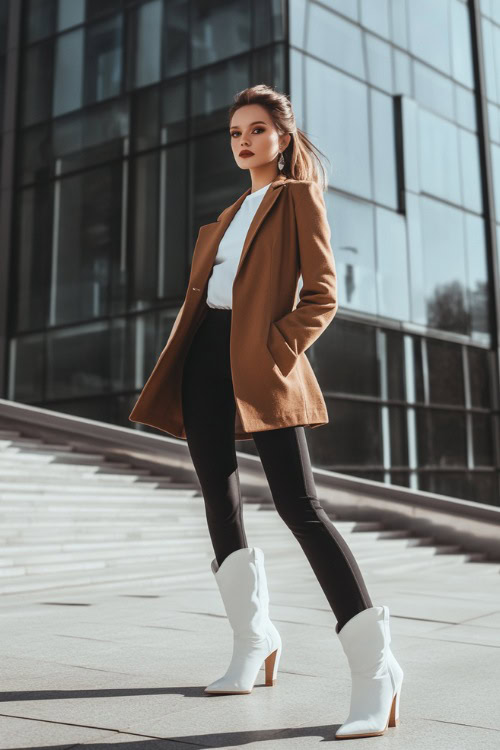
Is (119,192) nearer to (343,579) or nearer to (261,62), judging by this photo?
(261,62)

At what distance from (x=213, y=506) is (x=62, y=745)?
0.87 meters

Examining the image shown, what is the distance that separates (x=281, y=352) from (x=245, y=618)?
0.88 meters

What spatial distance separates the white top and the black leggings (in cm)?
4

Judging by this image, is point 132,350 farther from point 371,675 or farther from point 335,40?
point 371,675

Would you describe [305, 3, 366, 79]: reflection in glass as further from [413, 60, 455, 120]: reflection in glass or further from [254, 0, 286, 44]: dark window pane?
[413, 60, 455, 120]: reflection in glass

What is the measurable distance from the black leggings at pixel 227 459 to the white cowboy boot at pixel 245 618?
7 centimetres

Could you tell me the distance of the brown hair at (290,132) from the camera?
2855mm

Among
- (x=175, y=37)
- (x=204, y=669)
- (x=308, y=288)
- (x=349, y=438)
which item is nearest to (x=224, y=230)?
(x=308, y=288)

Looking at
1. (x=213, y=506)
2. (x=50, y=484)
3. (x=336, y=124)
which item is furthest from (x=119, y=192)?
(x=213, y=506)

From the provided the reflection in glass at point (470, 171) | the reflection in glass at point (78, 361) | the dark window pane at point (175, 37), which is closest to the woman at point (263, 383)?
the reflection in glass at point (78, 361)

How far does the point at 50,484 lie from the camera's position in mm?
8203

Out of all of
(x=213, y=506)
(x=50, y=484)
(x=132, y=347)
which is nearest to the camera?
(x=213, y=506)

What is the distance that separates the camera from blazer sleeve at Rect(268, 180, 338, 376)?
2.52m

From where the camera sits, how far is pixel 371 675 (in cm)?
231
